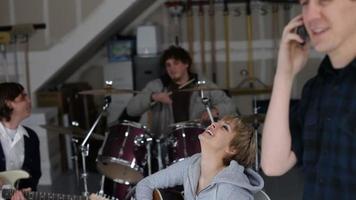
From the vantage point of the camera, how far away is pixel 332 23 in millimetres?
1110

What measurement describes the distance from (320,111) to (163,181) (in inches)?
59.2

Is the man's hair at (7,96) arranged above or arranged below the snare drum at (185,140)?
above

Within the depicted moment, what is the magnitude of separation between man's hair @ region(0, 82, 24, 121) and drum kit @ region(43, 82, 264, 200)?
1.42 ft

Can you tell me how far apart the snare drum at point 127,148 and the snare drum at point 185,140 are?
0.21 metres

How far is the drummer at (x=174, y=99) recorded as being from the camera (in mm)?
4078

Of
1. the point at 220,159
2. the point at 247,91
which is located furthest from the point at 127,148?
the point at 247,91

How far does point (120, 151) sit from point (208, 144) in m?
1.33

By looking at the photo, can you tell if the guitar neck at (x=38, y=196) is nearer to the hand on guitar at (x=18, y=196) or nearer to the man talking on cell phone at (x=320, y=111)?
the hand on guitar at (x=18, y=196)

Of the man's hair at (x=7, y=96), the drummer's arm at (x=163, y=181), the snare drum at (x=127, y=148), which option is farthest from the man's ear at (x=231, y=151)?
the man's hair at (x=7, y=96)

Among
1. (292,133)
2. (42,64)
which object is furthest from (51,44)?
(292,133)

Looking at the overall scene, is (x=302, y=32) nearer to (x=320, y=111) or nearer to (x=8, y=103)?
(x=320, y=111)

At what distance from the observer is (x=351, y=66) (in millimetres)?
1147

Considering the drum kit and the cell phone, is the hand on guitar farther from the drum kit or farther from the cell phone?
the cell phone

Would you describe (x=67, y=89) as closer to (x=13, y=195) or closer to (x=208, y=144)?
(x=13, y=195)
